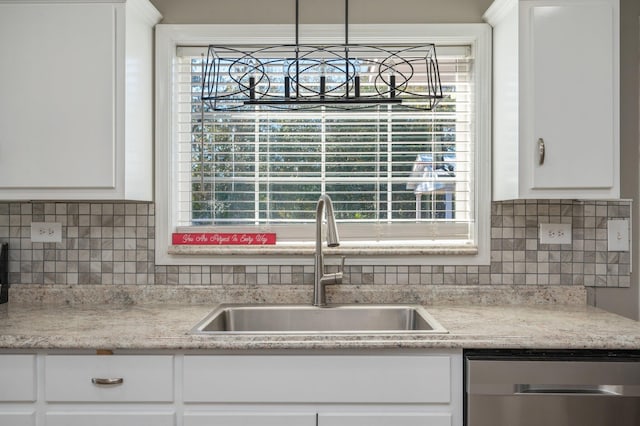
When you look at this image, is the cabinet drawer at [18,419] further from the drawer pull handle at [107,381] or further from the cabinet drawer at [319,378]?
the cabinet drawer at [319,378]

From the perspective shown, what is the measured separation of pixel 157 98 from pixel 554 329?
1746 mm

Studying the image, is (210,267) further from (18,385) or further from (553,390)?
(553,390)

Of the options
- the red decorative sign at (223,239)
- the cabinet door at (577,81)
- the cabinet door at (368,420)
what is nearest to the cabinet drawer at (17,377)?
the red decorative sign at (223,239)

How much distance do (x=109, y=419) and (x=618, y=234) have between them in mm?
2039

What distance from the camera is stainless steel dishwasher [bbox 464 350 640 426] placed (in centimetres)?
147

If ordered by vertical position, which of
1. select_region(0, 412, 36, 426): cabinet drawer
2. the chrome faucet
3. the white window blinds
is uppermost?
the white window blinds

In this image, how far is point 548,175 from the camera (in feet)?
5.81

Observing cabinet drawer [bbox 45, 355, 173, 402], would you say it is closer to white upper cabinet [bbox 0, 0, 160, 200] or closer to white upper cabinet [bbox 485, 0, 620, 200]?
white upper cabinet [bbox 0, 0, 160, 200]

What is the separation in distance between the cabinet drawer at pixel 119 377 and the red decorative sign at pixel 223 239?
0.68 metres

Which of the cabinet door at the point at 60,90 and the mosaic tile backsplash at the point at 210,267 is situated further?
the mosaic tile backsplash at the point at 210,267

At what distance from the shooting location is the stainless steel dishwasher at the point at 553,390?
58.0 inches

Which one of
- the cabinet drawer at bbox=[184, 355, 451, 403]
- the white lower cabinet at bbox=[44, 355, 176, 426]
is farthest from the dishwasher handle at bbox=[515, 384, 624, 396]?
the white lower cabinet at bbox=[44, 355, 176, 426]

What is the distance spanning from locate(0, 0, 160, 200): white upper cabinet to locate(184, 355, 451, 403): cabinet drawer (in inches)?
31.7

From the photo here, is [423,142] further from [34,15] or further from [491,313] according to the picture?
[34,15]
